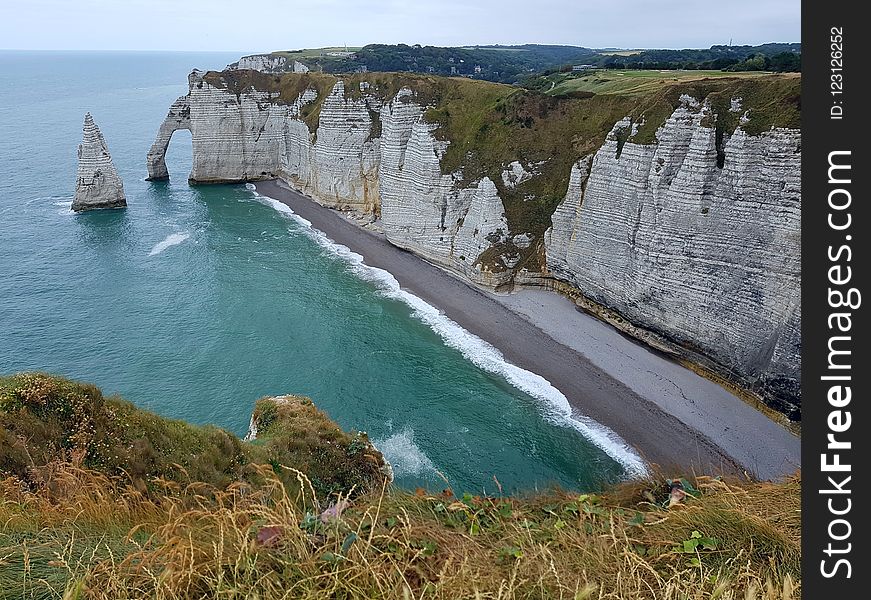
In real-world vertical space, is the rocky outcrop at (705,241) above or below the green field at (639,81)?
below

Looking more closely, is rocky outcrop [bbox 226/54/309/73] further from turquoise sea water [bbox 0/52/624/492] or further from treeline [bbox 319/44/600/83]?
turquoise sea water [bbox 0/52/624/492]

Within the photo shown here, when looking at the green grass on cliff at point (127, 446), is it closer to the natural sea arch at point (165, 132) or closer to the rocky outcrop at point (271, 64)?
the natural sea arch at point (165, 132)

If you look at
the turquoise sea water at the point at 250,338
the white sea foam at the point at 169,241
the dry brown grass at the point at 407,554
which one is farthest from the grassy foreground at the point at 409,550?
the white sea foam at the point at 169,241

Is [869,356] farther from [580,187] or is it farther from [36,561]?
[580,187]

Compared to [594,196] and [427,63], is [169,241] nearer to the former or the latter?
[594,196]

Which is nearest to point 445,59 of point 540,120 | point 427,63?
point 427,63

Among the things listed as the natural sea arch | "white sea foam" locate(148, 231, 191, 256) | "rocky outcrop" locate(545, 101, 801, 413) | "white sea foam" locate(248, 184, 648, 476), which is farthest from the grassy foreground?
the natural sea arch
